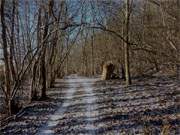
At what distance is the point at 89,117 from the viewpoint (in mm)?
16344

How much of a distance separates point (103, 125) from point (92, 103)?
6.11 m

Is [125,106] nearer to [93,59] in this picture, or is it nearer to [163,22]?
[163,22]

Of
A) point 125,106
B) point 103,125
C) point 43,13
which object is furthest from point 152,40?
point 43,13

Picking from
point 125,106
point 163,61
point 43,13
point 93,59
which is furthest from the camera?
point 93,59

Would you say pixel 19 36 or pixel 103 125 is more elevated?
pixel 19 36

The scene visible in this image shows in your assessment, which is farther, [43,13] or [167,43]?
[43,13]

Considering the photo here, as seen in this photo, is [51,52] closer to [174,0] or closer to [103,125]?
[103,125]

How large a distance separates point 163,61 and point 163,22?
1.93 feet

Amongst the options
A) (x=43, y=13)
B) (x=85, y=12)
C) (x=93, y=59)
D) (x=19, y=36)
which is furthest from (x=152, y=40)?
(x=93, y=59)

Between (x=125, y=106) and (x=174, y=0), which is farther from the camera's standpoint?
(x=125, y=106)

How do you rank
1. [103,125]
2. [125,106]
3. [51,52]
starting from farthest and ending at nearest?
[51,52] < [125,106] < [103,125]

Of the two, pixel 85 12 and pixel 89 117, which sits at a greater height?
pixel 85 12

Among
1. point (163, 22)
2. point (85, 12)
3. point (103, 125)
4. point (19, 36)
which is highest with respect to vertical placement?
point (85, 12)

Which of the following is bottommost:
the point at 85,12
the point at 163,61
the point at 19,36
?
the point at 163,61
